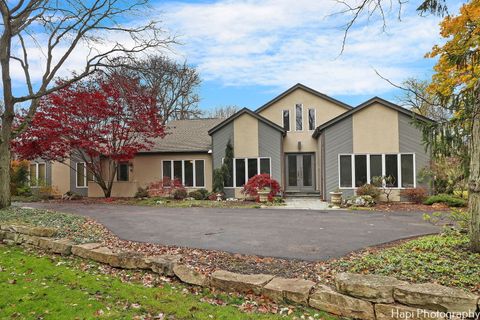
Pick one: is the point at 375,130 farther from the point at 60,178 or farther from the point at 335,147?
the point at 60,178

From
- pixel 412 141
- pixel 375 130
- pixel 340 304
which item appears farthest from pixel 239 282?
pixel 412 141

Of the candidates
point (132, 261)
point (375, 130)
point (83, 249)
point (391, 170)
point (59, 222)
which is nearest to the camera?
point (132, 261)

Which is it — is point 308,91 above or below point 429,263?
above

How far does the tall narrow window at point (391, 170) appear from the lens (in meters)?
16.7

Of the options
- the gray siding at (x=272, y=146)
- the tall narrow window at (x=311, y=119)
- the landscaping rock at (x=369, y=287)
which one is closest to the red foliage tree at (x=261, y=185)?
the gray siding at (x=272, y=146)

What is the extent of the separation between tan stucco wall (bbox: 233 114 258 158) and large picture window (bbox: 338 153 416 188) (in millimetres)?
4901

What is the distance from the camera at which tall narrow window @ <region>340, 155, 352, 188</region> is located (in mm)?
17453

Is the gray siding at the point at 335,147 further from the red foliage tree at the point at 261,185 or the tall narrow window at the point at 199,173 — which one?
the tall narrow window at the point at 199,173

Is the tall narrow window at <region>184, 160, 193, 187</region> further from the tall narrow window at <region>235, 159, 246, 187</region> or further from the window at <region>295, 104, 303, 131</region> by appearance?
the window at <region>295, 104, 303, 131</region>

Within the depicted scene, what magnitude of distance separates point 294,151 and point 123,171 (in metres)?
11.2

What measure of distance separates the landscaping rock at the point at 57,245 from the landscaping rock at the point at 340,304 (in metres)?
5.31

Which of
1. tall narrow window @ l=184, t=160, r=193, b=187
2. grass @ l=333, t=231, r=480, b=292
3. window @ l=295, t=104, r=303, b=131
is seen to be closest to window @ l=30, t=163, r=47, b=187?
tall narrow window @ l=184, t=160, r=193, b=187

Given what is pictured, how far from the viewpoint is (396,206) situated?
49.5ft

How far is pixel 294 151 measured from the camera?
20578mm
